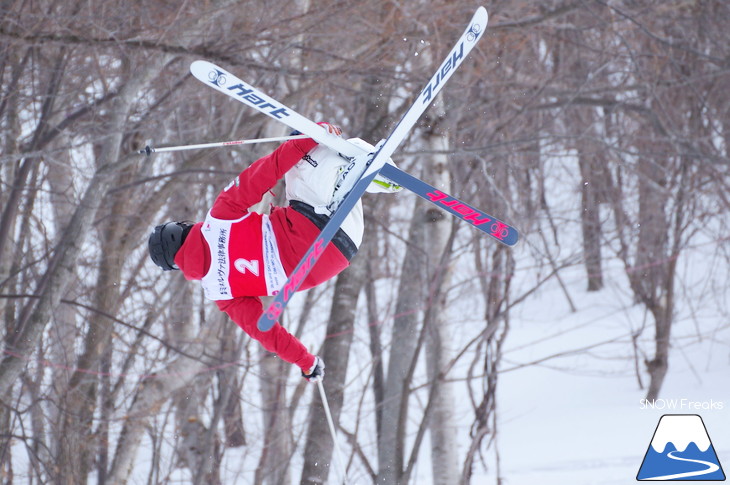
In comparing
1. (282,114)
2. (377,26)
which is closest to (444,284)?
(377,26)

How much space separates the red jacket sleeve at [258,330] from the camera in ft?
8.56

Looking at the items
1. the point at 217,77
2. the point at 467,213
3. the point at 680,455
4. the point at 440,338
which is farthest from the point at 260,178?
the point at 680,455

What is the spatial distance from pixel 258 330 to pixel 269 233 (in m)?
0.33

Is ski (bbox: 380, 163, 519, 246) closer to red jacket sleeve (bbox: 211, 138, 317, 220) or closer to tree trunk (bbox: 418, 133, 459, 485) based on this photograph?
red jacket sleeve (bbox: 211, 138, 317, 220)

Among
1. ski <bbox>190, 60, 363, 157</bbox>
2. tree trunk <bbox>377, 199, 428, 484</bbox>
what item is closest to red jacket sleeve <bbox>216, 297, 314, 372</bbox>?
ski <bbox>190, 60, 363, 157</bbox>

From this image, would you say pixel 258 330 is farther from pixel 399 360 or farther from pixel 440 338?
pixel 399 360

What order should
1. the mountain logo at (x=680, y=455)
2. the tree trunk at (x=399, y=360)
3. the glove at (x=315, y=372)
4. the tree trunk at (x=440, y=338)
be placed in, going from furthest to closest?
1. the tree trunk at (x=399, y=360)
2. the tree trunk at (x=440, y=338)
3. the mountain logo at (x=680, y=455)
4. the glove at (x=315, y=372)

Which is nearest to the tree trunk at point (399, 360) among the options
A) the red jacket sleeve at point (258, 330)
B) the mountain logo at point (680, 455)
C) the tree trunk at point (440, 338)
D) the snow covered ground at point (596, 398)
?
the tree trunk at point (440, 338)

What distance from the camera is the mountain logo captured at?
4727 mm

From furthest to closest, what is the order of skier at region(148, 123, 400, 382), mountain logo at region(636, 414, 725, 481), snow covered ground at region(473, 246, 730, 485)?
1. snow covered ground at region(473, 246, 730, 485)
2. mountain logo at region(636, 414, 725, 481)
3. skier at region(148, 123, 400, 382)

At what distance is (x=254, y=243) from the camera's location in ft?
8.18

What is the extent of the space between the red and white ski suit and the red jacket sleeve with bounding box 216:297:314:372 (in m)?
0.06

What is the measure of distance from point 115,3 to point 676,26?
430 cm

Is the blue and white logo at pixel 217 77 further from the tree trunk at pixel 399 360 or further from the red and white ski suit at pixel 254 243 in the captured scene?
the tree trunk at pixel 399 360
